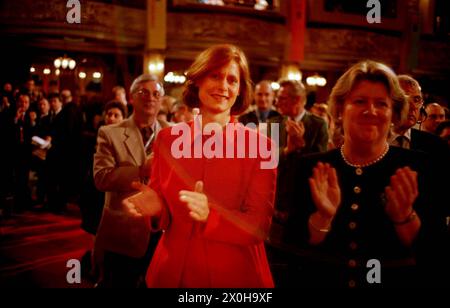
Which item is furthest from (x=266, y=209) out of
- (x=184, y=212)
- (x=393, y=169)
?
(x=393, y=169)

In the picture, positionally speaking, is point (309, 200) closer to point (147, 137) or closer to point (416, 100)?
point (416, 100)

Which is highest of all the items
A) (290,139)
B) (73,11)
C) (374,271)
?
(73,11)

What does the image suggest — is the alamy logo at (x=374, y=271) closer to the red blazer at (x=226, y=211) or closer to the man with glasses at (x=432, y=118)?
the red blazer at (x=226, y=211)

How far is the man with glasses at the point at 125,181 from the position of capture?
2.27 m

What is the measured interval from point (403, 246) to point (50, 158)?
209 inches

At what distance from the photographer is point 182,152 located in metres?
1.53

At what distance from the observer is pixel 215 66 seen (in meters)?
1.49

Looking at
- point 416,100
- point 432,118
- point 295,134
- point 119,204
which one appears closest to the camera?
point 416,100

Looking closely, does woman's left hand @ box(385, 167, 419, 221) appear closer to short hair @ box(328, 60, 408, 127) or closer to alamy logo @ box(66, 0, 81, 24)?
short hair @ box(328, 60, 408, 127)

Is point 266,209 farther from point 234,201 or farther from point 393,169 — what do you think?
point 393,169

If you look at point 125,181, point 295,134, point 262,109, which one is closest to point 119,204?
point 125,181

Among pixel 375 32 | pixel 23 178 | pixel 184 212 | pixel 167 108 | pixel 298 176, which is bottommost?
pixel 23 178

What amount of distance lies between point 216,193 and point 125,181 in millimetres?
887

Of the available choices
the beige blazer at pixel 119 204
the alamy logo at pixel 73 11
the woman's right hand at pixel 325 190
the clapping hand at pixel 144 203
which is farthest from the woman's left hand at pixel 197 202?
the alamy logo at pixel 73 11
